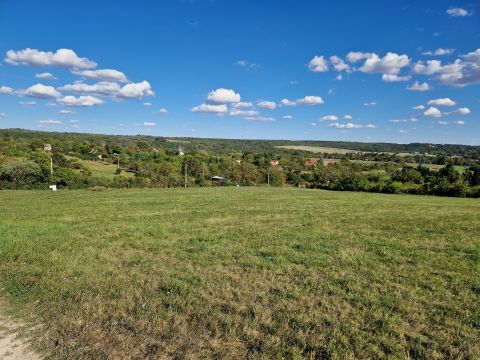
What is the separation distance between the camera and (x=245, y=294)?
21.3ft

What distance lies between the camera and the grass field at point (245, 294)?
4738mm

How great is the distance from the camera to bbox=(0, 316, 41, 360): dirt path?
451 centimetres

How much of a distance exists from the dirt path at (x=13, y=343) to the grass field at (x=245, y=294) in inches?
6.6

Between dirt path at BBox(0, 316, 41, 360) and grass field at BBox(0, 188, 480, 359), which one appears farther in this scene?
grass field at BBox(0, 188, 480, 359)

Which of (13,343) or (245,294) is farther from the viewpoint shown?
(245,294)

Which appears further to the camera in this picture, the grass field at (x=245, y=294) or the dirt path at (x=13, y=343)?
the grass field at (x=245, y=294)

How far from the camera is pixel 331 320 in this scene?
5375 mm

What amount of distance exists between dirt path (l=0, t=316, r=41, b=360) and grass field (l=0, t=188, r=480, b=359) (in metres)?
0.17

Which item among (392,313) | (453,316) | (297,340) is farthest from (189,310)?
(453,316)

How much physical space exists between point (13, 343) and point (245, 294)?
365 centimetres

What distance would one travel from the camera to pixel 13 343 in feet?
15.8

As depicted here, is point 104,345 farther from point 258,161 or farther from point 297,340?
point 258,161

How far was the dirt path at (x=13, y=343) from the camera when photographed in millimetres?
4512

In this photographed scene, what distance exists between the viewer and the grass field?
15.5ft
